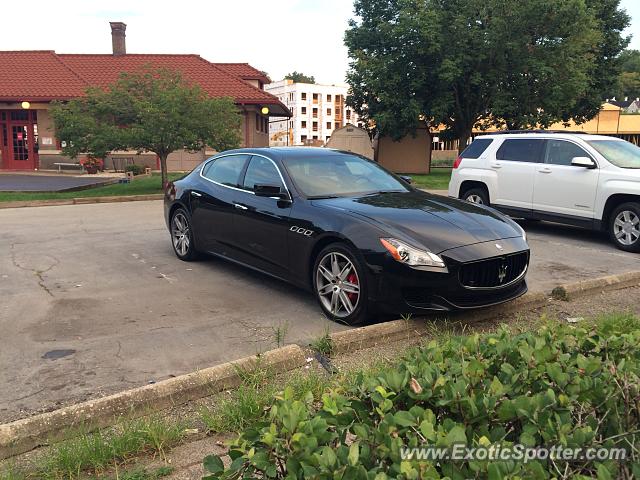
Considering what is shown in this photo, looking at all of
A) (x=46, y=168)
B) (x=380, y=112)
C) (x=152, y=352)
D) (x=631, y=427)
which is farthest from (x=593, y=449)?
(x=46, y=168)

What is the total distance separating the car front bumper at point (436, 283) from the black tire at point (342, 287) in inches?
4.9

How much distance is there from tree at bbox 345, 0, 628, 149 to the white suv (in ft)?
54.9

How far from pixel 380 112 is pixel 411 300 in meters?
26.1

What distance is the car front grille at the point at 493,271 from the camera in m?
4.66

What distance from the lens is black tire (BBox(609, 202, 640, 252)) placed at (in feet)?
27.8

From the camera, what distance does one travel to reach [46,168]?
29125 millimetres

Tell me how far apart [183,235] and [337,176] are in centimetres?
263

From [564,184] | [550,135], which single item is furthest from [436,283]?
[550,135]

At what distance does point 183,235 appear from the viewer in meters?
7.62

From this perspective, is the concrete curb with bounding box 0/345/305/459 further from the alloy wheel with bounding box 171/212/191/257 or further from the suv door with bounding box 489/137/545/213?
the suv door with bounding box 489/137/545/213

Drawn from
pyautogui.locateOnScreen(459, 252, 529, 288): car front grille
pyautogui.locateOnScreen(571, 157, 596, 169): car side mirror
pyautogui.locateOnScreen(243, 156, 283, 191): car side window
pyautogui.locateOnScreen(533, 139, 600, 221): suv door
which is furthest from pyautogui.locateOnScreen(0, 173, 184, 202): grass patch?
pyautogui.locateOnScreen(459, 252, 529, 288): car front grille

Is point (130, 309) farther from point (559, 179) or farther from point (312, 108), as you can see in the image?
point (312, 108)

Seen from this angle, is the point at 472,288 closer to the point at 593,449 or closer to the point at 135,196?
the point at 593,449

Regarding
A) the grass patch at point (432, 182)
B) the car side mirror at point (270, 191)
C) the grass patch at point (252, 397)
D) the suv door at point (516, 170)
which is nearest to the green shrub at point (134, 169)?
the grass patch at point (432, 182)
